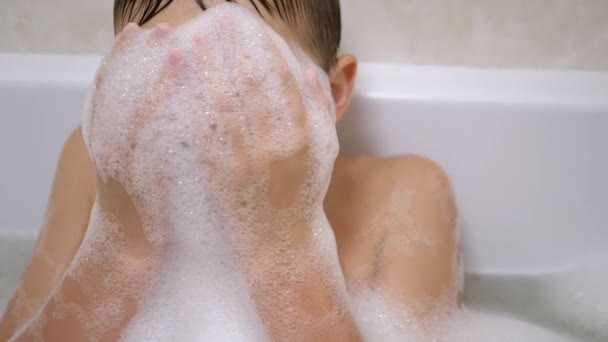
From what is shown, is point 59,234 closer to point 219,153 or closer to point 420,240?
point 219,153

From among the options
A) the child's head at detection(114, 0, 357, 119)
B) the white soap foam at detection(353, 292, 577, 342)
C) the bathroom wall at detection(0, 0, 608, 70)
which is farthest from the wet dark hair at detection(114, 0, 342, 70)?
the white soap foam at detection(353, 292, 577, 342)

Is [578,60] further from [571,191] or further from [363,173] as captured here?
[363,173]

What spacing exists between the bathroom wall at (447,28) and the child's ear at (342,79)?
0.53 ft

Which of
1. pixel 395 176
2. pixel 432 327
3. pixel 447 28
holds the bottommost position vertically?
pixel 432 327

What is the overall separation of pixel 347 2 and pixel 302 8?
9.7 inches

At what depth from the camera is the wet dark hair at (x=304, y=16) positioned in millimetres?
718

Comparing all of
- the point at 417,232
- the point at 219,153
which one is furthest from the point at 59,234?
the point at 417,232

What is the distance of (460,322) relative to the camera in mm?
907

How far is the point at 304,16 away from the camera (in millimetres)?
762

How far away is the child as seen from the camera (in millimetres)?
812

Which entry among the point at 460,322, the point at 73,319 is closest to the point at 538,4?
the point at 460,322

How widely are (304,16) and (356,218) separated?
1.01 feet

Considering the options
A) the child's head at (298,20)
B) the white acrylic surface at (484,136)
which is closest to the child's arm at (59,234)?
the white acrylic surface at (484,136)

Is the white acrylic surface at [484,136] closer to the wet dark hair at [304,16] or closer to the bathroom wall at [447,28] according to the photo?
the bathroom wall at [447,28]
